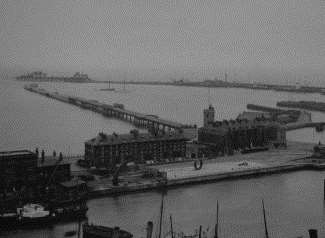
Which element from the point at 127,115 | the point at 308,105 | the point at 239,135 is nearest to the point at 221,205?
the point at 239,135

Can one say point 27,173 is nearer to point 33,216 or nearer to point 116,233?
point 33,216

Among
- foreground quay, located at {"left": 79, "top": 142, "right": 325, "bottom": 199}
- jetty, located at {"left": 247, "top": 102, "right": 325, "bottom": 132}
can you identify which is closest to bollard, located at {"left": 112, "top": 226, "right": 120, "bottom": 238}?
foreground quay, located at {"left": 79, "top": 142, "right": 325, "bottom": 199}

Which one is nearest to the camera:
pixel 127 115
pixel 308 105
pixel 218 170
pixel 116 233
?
pixel 116 233

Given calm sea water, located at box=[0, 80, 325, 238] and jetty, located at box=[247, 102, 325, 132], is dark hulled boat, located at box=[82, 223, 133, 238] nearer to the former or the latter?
calm sea water, located at box=[0, 80, 325, 238]

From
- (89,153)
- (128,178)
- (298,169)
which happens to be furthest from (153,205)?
(298,169)

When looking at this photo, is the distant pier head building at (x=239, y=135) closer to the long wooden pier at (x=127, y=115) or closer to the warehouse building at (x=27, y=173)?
the long wooden pier at (x=127, y=115)

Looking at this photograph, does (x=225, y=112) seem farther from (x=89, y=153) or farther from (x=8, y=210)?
(x=8, y=210)

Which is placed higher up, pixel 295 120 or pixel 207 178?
pixel 295 120
